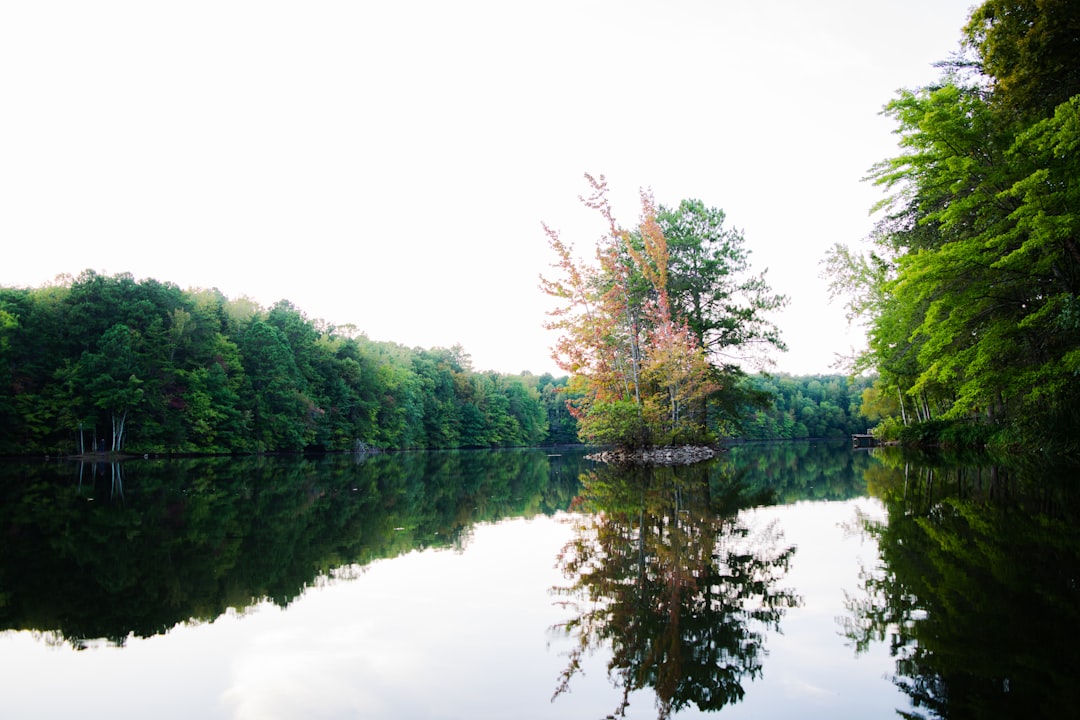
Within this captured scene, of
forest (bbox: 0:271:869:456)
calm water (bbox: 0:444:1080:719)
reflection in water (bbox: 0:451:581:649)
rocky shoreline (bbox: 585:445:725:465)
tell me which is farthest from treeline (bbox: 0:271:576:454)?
calm water (bbox: 0:444:1080:719)

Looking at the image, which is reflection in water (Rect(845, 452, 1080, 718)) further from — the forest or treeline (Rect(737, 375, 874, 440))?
treeline (Rect(737, 375, 874, 440))

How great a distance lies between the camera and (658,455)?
62.5ft

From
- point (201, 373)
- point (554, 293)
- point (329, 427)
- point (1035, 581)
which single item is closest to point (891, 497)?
point (1035, 581)

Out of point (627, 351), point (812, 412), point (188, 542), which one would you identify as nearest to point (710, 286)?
point (627, 351)

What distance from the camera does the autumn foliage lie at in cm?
1944

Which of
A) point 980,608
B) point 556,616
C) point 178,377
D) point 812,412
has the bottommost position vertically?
point 556,616

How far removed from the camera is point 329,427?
56969mm

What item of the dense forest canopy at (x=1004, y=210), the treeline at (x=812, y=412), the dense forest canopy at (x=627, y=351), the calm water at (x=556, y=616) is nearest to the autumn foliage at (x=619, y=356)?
the dense forest canopy at (x=627, y=351)

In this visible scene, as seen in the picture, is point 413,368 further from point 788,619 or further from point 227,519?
point 788,619

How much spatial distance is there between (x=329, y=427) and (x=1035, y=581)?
188ft

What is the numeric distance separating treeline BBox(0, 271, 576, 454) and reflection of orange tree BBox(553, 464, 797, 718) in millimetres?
39061

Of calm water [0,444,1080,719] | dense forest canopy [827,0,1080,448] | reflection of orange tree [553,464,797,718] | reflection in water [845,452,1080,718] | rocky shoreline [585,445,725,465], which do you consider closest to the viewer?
reflection in water [845,452,1080,718]

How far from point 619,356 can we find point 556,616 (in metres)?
17.1

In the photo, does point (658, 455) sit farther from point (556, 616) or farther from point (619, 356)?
point (556, 616)
